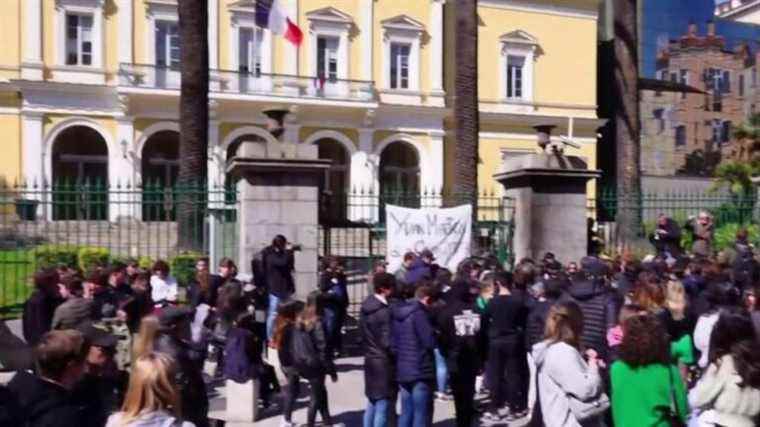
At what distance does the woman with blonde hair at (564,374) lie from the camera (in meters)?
6.16

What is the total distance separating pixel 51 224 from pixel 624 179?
606 inches

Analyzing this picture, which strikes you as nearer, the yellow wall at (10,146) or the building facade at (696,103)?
the yellow wall at (10,146)

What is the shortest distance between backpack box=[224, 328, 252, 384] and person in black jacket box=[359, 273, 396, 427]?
148 cm

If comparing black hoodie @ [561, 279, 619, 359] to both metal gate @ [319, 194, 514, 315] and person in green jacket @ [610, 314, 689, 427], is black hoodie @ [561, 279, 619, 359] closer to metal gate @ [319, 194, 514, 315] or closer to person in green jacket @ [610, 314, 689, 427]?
person in green jacket @ [610, 314, 689, 427]

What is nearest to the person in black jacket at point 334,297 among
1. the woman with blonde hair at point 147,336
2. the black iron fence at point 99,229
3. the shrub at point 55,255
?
the black iron fence at point 99,229

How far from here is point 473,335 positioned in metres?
8.91

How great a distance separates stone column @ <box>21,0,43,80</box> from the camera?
34531 mm

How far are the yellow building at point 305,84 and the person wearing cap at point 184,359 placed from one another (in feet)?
99.7

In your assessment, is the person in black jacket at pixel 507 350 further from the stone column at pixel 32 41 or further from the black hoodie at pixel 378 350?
the stone column at pixel 32 41

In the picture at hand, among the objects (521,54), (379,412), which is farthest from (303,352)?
(521,54)

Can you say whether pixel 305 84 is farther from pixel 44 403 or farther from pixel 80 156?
pixel 44 403

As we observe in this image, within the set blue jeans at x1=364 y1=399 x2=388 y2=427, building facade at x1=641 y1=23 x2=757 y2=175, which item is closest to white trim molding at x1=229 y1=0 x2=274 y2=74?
blue jeans at x1=364 y1=399 x2=388 y2=427

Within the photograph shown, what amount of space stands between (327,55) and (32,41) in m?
12.1

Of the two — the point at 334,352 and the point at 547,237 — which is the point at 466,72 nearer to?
the point at 547,237
